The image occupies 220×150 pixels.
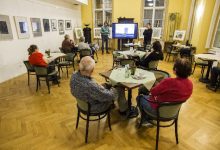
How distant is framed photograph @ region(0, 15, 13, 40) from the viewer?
425 cm

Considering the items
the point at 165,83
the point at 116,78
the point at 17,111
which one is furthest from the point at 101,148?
A: the point at 17,111

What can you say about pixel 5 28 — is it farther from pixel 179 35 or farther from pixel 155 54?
pixel 179 35

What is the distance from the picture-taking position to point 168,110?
1847mm

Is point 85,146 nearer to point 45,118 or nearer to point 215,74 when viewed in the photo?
point 45,118

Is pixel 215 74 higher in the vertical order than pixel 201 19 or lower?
lower

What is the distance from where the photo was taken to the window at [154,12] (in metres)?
8.54

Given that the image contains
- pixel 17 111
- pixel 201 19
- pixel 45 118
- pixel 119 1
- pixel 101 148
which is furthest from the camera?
pixel 119 1

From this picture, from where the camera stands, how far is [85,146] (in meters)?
2.09

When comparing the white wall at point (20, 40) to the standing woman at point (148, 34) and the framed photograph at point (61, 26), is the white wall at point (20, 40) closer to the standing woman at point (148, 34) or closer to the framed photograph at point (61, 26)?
the framed photograph at point (61, 26)

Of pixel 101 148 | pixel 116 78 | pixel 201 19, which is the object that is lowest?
pixel 101 148

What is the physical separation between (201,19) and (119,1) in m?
4.66

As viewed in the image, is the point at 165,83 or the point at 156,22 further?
the point at 156,22

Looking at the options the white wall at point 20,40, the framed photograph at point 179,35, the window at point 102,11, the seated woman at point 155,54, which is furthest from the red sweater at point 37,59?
the window at point 102,11

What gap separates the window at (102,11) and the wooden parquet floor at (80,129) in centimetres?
739
